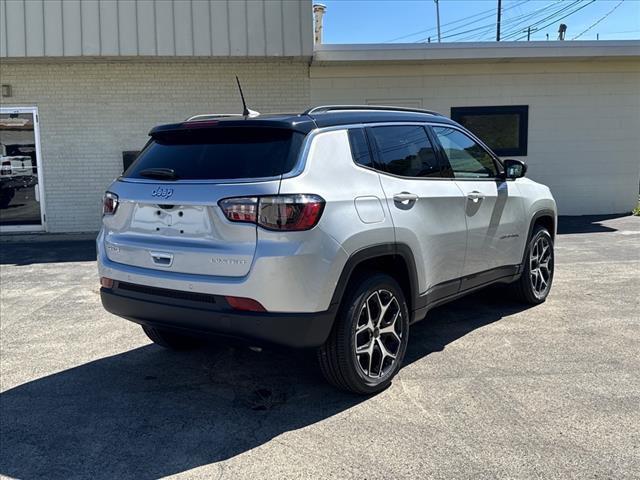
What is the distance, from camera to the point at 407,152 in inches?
175

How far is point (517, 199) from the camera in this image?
18.3ft

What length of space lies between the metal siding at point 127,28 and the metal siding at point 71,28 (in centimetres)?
70

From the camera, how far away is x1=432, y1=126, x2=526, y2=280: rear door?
4.91 m

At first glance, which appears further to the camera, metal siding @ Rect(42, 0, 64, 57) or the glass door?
the glass door

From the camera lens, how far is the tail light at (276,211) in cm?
336

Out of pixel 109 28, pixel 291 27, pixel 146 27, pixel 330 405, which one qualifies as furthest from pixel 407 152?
pixel 109 28

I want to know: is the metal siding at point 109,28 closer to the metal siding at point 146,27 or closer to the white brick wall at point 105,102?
the metal siding at point 146,27

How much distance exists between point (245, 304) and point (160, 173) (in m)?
1.09

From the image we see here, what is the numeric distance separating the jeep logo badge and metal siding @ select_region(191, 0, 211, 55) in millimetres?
7289

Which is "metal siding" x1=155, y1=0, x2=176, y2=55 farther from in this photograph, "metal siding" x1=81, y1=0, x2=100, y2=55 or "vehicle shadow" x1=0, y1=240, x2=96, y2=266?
"vehicle shadow" x1=0, y1=240, x2=96, y2=266

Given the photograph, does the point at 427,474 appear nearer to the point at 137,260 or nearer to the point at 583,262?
the point at 137,260

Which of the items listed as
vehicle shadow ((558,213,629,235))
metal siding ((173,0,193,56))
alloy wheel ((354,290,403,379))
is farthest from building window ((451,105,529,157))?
alloy wheel ((354,290,403,379))

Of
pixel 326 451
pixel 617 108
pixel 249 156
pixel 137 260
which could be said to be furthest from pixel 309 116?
pixel 617 108

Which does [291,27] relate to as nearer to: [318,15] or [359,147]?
[318,15]
